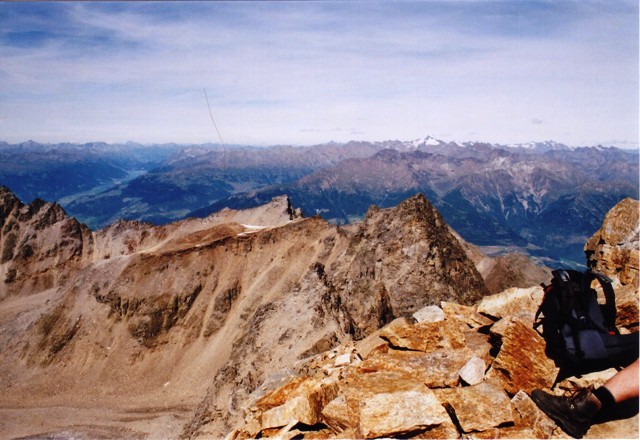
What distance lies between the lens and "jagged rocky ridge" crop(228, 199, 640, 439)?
8.75m

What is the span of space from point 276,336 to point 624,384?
38901 millimetres

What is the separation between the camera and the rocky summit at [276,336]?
33.9 feet

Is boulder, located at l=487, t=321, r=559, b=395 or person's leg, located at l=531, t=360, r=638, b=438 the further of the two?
boulder, located at l=487, t=321, r=559, b=395

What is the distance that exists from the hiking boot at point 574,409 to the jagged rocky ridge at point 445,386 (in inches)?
7.4

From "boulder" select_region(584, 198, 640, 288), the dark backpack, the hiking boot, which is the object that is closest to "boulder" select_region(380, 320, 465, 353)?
the dark backpack

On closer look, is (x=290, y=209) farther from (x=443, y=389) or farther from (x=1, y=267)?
(x=443, y=389)

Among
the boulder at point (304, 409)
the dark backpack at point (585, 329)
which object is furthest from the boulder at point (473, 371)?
the boulder at point (304, 409)

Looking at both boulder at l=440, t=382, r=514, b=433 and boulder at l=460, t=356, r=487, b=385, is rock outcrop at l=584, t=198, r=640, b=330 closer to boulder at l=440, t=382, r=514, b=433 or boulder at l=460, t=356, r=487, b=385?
boulder at l=460, t=356, r=487, b=385

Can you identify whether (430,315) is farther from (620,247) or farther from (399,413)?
(620,247)

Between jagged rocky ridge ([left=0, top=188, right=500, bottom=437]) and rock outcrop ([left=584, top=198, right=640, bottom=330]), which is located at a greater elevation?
rock outcrop ([left=584, top=198, right=640, bottom=330])

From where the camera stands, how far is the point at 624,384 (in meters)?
8.72

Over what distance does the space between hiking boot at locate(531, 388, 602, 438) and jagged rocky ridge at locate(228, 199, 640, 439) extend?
19 cm

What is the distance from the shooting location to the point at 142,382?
70000mm

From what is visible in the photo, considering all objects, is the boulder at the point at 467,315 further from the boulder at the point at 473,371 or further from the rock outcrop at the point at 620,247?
the rock outcrop at the point at 620,247
